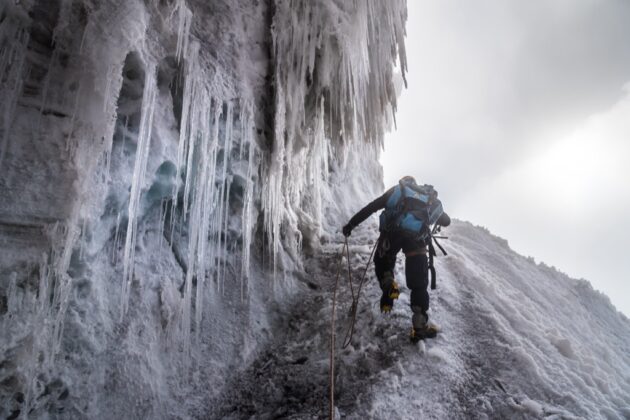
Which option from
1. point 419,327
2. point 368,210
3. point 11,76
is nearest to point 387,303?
point 419,327

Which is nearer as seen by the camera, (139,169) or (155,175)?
(139,169)

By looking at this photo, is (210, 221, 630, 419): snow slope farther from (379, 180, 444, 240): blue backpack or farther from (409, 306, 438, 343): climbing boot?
(379, 180, 444, 240): blue backpack

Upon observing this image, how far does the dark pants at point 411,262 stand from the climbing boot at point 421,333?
0.20 metres

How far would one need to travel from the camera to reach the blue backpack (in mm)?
4152

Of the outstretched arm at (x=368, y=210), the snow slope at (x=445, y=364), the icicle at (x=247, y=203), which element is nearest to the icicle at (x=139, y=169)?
the icicle at (x=247, y=203)

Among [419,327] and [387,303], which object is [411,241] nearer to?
[387,303]

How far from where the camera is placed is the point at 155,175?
13.4 feet

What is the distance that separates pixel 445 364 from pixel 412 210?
172 centimetres

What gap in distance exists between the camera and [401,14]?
662 cm

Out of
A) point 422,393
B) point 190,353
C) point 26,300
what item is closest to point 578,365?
point 422,393

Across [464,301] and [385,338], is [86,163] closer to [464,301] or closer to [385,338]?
[385,338]

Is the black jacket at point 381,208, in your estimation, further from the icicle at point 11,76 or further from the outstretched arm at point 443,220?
the icicle at point 11,76

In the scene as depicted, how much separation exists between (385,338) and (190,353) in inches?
89.9

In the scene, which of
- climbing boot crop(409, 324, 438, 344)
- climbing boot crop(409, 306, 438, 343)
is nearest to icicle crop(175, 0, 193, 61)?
climbing boot crop(409, 306, 438, 343)
